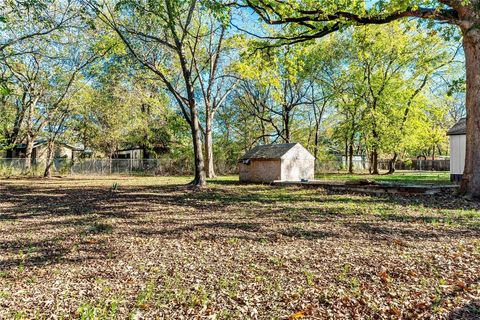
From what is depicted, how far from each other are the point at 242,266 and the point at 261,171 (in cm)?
1612

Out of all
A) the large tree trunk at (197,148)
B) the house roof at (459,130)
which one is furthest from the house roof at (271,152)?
the house roof at (459,130)

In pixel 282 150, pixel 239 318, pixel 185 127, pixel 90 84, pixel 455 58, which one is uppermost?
pixel 455 58

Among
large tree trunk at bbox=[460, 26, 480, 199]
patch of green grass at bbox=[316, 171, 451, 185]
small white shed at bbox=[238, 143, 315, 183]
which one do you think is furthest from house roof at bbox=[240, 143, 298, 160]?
large tree trunk at bbox=[460, 26, 480, 199]

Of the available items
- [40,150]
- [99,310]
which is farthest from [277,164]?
[40,150]

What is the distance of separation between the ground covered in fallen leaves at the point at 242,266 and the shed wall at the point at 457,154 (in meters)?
10.3

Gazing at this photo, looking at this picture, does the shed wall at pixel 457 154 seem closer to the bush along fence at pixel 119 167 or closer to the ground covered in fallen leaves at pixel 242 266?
the ground covered in fallen leaves at pixel 242 266

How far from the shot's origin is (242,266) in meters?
4.04

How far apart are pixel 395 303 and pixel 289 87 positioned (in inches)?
1090

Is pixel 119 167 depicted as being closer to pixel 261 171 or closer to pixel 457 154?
pixel 261 171

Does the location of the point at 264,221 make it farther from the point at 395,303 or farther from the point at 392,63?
the point at 392,63

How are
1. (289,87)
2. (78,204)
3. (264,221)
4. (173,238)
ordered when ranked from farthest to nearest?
1. (289,87)
2. (78,204)
3. (264,221)
4. (173,238)

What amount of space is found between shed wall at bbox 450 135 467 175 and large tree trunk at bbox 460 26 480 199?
24.0 ft

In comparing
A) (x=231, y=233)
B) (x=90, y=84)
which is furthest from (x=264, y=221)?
(x=90, y=84)

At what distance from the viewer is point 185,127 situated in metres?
30.4
